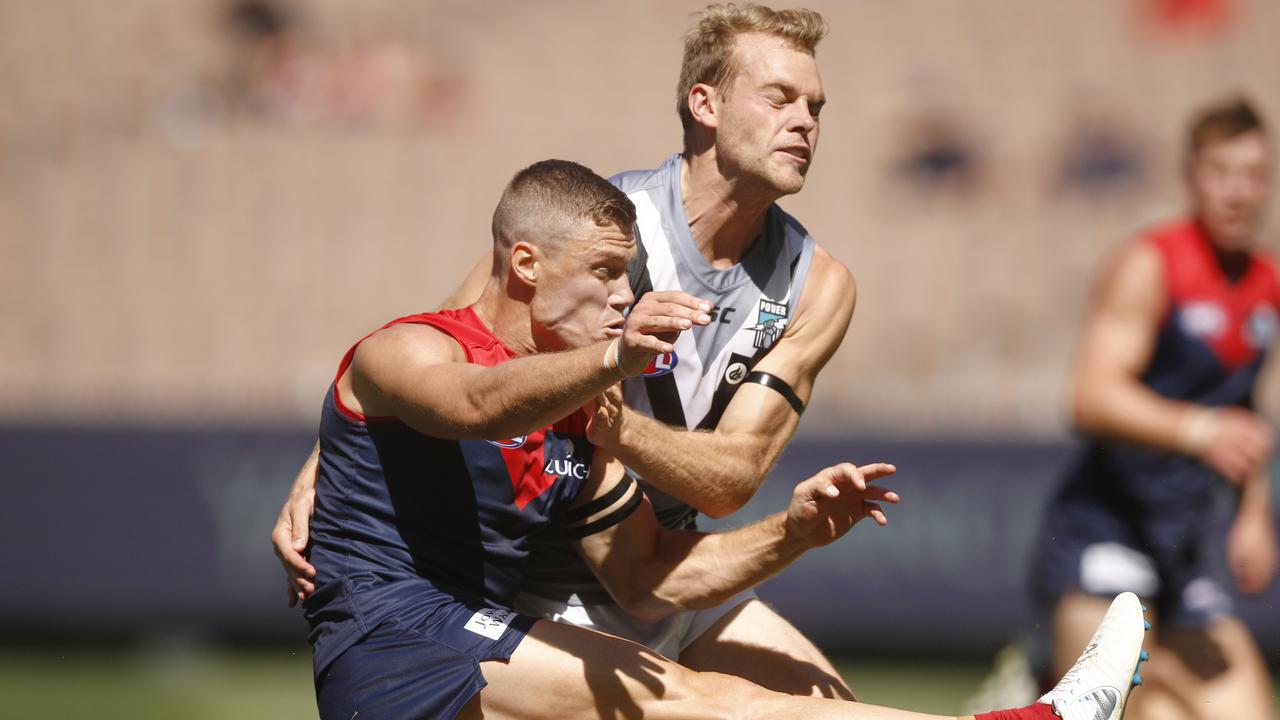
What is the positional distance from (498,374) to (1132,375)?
3.37m

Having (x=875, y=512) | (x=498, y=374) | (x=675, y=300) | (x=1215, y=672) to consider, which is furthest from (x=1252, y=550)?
(x=498, y=374)

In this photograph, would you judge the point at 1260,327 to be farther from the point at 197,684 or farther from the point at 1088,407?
the point at 197,684

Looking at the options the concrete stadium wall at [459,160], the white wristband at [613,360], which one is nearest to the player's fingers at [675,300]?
the white wristband at [613,360]

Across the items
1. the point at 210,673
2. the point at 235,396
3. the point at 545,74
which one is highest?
the point at 545,74

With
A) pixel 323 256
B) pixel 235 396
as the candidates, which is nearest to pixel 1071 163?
pixel 323 256

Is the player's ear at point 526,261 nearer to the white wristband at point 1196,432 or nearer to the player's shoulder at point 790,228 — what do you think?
the player's shoulder at point 790,228

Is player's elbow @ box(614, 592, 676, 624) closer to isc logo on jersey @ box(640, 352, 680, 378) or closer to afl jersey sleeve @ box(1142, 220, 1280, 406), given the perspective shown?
isc logo on jersey @ box(640, 352, 680, 378)

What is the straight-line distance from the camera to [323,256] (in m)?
12.2

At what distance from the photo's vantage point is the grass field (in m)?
7.91

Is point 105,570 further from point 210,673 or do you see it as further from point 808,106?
point 808,106

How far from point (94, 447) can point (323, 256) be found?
347cm

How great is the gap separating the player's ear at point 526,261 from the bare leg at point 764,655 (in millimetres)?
1376

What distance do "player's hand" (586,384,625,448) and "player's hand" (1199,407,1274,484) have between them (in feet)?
8.20

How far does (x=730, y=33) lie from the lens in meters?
4.58
